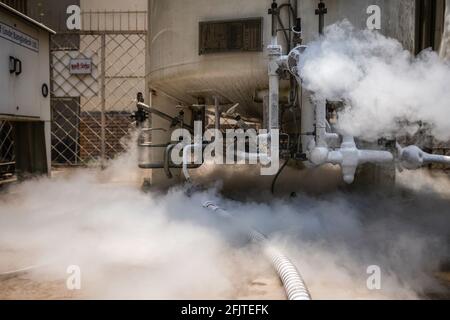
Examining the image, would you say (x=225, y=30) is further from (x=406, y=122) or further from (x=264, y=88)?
(x=406, y=122)

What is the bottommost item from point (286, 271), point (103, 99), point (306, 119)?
point (286, 271)

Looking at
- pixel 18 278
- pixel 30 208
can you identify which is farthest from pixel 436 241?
pixel 30 208

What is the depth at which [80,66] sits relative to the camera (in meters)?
6.71

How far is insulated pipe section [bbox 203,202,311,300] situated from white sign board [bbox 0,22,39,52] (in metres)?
2.36

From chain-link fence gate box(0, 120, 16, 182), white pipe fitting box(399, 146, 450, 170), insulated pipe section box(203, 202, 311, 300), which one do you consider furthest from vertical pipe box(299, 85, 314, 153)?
chain-link fence gate box(0, 120, 16, 182)

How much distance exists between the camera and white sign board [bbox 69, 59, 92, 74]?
6.68 m

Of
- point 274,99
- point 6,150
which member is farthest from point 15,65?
point 274,99

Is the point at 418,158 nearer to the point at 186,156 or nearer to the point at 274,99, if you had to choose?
the point at 274,99

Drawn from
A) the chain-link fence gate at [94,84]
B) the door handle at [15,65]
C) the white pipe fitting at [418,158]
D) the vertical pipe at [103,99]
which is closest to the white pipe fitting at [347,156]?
the white pipe fitting at [418,158]

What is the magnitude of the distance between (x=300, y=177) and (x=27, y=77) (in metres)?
2.24

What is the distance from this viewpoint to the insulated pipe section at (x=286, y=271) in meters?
1.34

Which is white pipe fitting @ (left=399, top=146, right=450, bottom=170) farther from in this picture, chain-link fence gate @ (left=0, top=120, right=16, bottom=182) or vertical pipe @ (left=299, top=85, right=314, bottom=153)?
chain-link fence gate @ (left=0, top=120, right=16, bottom=182)

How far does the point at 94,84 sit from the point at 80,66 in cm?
33

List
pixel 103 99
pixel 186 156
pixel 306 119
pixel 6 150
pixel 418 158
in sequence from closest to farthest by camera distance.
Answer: pixel 418 158 → pixel 306 119 → pixel 186 156 → pixel 6 150 → pixel 103 99
